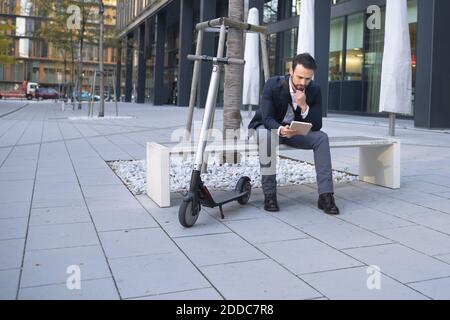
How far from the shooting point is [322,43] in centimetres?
2158

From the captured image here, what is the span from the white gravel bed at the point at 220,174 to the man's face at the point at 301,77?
1.61 metres

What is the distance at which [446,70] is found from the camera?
15.1 metres

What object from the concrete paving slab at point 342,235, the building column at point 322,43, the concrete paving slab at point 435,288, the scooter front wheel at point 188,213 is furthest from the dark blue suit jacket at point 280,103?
the building column at point 322,43

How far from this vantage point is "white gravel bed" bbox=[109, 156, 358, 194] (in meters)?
6.46

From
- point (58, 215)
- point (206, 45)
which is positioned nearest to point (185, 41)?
point (206, 45)

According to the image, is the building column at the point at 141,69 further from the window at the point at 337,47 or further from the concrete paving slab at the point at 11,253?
the concrete paving slab at the point at 11,253

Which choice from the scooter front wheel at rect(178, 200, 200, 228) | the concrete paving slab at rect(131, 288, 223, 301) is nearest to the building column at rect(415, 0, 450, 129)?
the scooter front wheel at rect(178, 200, 200, 228)

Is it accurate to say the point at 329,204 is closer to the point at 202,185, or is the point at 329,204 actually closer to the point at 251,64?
the point at 202,185

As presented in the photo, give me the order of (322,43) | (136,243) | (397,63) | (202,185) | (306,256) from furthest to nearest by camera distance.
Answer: (322,43) < (397,63) < (202,185) < (136,243) < (306,256)

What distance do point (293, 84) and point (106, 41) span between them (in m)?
27.9

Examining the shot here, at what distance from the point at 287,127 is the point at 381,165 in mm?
2035

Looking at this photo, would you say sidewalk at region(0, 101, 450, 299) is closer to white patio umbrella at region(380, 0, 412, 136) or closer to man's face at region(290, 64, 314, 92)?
man's face at region(290, 64, 314, 92)
